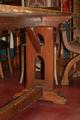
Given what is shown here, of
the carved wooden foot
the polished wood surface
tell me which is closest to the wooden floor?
the carved wooden foot

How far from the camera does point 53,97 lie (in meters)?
2.85

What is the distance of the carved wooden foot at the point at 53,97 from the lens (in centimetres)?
283

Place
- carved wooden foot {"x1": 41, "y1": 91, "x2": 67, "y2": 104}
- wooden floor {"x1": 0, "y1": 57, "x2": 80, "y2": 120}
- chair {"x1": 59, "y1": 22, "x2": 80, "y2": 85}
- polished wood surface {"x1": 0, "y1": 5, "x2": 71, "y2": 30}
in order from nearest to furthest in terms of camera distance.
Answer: polished wood surface {"x1": 0, "y1": 5, "x2": 71, "y2": 30}, wooden floor {"x1": 0, "y1": 57, "x2": 80, "y2": 120}, carved wooden foot {"x1": 41, "y1": 91, "x2": 67, "y2": 104}, chair {"x1": 59, "y1": 22, "x2": 80, "y2": 85}

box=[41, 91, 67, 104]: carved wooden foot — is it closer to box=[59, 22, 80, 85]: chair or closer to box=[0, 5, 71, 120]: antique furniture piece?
box=[0, 5, 71, 120]: antique furniture piece

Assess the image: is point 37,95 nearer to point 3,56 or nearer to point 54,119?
point 54,119

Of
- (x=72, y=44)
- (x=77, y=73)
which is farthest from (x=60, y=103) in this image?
(x=77, y=73)

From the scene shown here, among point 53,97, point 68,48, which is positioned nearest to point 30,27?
point 53,97

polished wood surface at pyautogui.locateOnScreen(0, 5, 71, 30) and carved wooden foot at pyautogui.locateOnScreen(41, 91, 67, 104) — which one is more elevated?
polished wood surface at pyautogui.locateOnScreen(0, 5, 71, 30)

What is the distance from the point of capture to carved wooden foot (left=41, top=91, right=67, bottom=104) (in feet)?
9.28

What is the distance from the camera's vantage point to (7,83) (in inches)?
150

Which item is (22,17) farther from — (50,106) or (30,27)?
(50,106)

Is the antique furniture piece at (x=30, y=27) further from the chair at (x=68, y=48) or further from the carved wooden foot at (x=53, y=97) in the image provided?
the chair at (x=68, y=48)

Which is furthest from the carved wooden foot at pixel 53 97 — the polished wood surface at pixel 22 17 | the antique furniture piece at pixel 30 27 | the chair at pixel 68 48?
the chair at pixel 68 48

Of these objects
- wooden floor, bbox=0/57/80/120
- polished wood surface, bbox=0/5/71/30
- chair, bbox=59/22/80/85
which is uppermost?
polished wood surface, bbox=0/5/71/30
